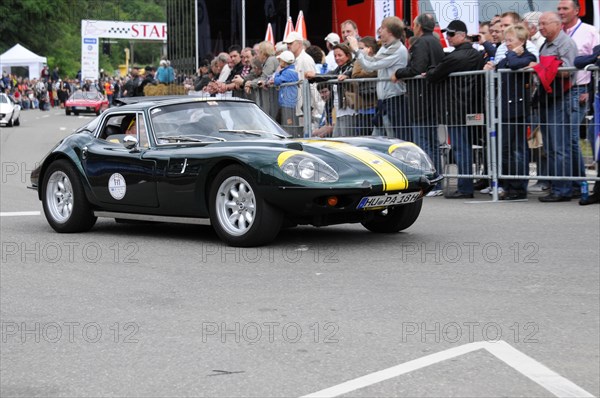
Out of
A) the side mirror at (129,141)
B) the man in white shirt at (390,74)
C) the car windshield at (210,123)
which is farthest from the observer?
the man in white shirt at (390,74)

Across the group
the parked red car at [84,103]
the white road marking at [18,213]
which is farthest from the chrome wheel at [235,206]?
the parked red car at [84,103]

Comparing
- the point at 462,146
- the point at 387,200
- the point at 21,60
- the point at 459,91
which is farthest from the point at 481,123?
the point at 21,60

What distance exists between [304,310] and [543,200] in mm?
6364

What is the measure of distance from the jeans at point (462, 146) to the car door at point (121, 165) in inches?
162

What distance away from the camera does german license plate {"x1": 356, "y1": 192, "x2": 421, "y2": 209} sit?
27.5ft

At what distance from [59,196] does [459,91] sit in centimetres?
480

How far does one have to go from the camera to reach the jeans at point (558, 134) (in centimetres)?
1169

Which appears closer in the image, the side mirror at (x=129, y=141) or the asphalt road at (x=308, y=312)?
the asphalt road at (x=308, y=312)

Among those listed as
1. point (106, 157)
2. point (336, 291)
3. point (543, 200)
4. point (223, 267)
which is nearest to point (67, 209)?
point (106, 157)

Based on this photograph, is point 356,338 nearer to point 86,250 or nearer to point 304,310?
point 304,310

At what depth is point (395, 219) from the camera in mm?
9375

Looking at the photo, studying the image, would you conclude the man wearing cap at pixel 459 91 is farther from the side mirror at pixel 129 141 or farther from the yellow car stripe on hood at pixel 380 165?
the side mirror at pixel 129 141

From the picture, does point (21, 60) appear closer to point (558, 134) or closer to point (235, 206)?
point (558, 134)

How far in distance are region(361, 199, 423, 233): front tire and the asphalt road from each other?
0.37ft
